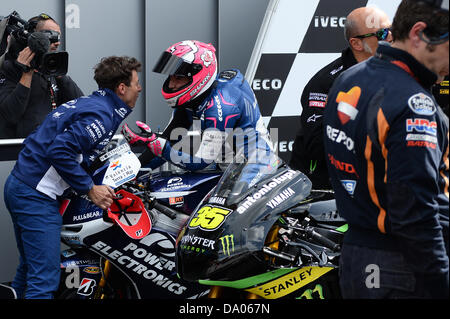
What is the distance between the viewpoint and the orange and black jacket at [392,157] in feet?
6.40

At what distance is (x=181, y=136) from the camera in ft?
13.1

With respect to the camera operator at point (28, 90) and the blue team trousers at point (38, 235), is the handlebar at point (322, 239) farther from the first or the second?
the camera operator at point (28, 90)

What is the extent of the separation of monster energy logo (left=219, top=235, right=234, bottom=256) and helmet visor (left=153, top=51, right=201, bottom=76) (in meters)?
1.27

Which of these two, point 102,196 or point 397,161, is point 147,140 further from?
point 397,161

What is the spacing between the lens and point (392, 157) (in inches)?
77.9

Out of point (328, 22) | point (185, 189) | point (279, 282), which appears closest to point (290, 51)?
point (328, 22)

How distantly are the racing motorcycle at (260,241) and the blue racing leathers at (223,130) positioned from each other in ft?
1.48

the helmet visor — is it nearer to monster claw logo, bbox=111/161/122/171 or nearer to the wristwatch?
monster claw logo, bbox=111/161/122/171

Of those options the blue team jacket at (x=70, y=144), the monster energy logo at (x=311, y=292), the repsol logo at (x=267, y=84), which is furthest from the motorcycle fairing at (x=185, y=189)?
the repsol logo at (x=267, y=84)

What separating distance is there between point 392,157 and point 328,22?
153 inches

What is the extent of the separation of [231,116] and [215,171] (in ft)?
1.01
